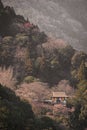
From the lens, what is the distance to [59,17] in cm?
13012

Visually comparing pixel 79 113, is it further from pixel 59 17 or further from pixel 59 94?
pixel 59 17

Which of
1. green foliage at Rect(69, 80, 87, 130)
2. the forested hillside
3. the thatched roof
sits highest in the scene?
the forested hillside

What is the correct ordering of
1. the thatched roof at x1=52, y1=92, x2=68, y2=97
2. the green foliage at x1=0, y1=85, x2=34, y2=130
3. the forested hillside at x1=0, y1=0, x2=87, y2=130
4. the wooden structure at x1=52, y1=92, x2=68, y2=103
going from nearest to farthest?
the green foliage at x1=0, y1=85, x2=34, y2=130, the forested hillside at x1=0, y1=0, x2=87, y2=130, the wooden structure at x1=52, y1=92, x2=68, y2=103, the thatched roof at x1=52, y1=92, x2=68, y2=97

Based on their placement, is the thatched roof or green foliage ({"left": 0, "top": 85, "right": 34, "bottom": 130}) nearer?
green foliage ({"left": 0, "top": 85, "right": 34, "bottom": 130})

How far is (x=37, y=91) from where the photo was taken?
45625 mm

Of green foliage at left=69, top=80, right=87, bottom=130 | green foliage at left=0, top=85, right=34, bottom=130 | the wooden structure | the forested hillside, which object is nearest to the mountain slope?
the forested hillside

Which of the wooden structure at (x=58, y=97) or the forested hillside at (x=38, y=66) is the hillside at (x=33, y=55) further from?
the wooden structure at (x=58, y=97)

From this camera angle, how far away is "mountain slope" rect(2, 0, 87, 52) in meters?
116

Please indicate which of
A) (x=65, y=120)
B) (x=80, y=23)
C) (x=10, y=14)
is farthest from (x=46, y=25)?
(x=65, y=120)

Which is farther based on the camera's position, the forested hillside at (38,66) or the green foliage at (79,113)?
the forested hillside at (38,66)

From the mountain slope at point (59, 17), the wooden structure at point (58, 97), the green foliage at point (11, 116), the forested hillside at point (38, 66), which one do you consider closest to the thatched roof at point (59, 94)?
the wooden structure at point (58, 97)

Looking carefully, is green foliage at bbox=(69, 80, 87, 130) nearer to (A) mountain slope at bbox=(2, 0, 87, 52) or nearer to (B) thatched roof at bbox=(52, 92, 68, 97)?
(B) thatched roof at bbox=(52, 92, 68, 97)

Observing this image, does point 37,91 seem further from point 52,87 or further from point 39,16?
point 39,16

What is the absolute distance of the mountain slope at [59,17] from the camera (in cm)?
11612
